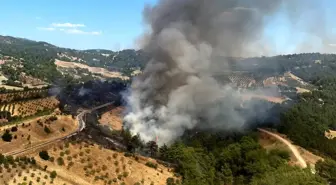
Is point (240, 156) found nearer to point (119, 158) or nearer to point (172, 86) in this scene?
point (172, 86)

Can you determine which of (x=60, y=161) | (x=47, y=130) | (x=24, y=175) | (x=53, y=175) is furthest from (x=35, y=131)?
(x=24, y=175)

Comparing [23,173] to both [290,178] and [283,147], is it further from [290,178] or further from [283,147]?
[283,147]

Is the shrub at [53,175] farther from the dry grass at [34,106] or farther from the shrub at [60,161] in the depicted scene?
the dry grass at [34,106]

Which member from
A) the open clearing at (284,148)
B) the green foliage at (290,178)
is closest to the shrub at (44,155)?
the green foliage at (290,178)

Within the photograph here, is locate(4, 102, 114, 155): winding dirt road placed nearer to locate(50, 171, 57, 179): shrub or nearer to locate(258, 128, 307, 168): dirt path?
locate(50, 171, 57, 179): shrub

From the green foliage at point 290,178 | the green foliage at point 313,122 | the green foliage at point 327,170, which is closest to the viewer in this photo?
the green foliage at point 290,178

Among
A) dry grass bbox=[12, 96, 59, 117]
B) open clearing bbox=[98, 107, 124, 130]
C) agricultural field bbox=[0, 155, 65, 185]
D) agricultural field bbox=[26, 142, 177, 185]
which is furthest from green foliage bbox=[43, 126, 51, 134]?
open clearing bbox=[98, 107, 124, 130]

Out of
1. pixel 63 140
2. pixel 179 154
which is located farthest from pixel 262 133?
pixel 63 140
